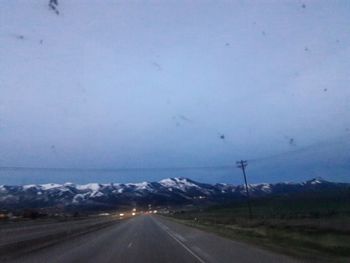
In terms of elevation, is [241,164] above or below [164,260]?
above

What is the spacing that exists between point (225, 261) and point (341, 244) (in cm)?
875

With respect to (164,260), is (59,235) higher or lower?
higher

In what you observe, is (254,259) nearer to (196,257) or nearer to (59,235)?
(196,257)

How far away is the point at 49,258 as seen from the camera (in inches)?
997

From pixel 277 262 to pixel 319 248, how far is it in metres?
6.76

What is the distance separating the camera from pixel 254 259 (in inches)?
Result: 868

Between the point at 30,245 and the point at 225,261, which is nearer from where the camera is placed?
the point at 225,261

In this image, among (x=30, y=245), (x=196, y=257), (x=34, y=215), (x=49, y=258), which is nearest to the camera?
(x=196, y=257)

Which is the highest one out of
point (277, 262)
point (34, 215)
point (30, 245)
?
point (34, 215)

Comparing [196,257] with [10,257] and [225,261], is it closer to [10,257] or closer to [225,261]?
[225,261]

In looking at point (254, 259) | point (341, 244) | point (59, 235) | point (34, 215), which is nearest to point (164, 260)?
point (254, 259)

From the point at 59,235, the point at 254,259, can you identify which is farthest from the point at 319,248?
the point at 59,235

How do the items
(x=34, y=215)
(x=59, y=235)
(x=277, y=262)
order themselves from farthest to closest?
(x=34, y=215) < (x=59, y=235) < (x=277, y=262)

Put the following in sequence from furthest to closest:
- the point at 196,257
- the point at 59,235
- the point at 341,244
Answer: the point at 59,235 → the point at 341,244 → the point at 196,257
